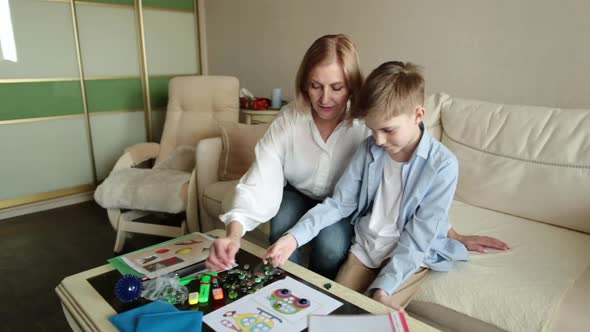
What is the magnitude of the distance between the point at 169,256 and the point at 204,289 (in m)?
0.24

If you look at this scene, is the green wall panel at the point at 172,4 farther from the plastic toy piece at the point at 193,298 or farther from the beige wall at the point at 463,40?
the plastic toy piece at the point at 193,298

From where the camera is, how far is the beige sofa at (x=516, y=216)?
1.00 metres

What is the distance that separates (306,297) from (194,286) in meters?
0.27

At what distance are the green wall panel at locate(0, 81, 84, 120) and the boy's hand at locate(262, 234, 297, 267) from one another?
2.33 metres

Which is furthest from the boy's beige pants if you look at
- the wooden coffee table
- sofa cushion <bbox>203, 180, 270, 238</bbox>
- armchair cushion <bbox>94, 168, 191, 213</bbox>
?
armchair cushion <bbox>94, 168, 191, 213</bbox>

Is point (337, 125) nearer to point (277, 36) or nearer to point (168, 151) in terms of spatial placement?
point (168, 151)

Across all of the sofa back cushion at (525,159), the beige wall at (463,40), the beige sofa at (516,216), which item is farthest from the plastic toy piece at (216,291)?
the beige wall at (463,40)

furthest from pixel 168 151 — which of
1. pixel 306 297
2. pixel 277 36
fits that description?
pixel 306 297

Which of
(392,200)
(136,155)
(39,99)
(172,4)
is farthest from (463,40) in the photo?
(39,99)

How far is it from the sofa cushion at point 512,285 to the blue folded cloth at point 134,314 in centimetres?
66

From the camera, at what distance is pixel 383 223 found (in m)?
1.16

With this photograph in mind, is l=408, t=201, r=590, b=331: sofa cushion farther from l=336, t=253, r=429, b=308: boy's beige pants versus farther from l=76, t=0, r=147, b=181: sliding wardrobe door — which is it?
l=76, t=0, r=147, b=181: sliding wardrobe door

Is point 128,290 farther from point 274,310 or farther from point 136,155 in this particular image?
point 136,155

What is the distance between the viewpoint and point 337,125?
130 cm
